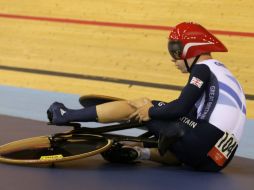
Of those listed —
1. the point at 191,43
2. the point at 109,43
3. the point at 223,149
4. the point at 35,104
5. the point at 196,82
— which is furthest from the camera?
the point at 109,43

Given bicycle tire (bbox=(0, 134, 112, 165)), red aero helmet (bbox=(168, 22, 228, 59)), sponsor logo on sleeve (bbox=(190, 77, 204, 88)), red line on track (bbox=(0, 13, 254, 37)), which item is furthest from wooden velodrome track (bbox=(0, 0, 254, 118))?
bicycle tire (bbox=(0, 134, 112, 165))

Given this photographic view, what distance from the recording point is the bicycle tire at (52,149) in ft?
13.0

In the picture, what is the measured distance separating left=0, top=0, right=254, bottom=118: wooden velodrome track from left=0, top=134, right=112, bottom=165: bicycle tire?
3050 mm

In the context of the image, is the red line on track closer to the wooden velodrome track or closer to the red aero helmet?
the wooden velodrome track

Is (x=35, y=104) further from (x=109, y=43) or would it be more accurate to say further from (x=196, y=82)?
(x=196, y=82)

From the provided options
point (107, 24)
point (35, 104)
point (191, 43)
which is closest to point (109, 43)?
point (107, 24)

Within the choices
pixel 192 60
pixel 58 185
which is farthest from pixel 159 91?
pixel 58 185

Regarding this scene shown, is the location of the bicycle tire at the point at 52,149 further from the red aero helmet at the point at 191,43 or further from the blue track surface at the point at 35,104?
the blue track surface at the point at 35,104

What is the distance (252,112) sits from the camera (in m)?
6.68

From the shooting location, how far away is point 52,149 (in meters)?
4.02

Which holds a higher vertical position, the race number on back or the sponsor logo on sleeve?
the sponsor logo on sleeve

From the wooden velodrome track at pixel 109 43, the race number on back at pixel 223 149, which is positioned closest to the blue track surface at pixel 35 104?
the wooden velodrome track at pixel 109 43

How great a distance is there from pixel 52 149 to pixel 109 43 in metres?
4.21

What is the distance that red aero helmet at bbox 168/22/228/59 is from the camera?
4.18m
